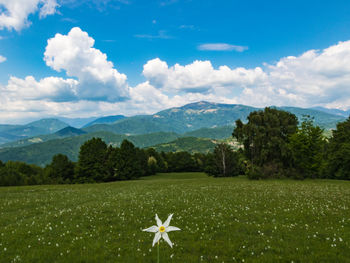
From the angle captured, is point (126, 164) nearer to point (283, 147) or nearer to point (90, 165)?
point (90, 165)

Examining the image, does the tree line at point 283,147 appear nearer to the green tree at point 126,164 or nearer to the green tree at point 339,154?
the green tree at point 339,154

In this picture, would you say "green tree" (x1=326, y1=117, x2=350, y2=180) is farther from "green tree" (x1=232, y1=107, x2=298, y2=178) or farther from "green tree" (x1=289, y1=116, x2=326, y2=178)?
"green tree" (x1=232, y1=107, x2=298, y2=178)

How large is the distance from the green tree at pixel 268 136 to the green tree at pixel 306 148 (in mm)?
2015

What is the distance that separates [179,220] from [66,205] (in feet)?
41.1

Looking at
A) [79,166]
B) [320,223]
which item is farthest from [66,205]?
[79,166]

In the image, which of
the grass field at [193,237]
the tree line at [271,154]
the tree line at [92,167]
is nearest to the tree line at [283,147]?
the tree line at [271,154]

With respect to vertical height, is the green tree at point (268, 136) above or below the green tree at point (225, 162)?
above

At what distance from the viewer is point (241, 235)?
10.0 meters

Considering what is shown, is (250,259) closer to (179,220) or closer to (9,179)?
(179,220)

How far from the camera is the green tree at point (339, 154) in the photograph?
52781mm

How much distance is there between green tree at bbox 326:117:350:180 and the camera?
173 ft

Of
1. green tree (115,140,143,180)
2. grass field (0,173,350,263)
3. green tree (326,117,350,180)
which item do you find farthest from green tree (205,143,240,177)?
grass field (0,173,350,263)

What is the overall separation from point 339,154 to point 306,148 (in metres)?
Result: 13.5

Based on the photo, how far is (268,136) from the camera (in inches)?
2009
